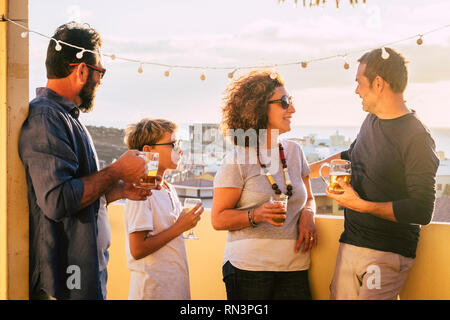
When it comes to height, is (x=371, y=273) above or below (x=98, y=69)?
below

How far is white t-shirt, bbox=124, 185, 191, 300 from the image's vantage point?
2359mm

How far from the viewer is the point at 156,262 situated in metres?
2.38

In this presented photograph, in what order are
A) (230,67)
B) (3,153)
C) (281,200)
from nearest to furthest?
(3,153), (281,200), (230,67)

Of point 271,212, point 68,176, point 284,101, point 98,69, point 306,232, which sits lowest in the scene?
point 306,232

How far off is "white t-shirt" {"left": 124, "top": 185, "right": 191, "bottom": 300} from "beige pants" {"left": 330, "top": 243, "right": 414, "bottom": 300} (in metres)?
0.82

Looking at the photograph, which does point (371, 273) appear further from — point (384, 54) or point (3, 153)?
point (3, 153)

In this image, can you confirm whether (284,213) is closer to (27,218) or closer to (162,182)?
(162,182)

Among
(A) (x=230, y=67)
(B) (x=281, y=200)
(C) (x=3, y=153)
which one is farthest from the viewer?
(A) (x=230, y=67)

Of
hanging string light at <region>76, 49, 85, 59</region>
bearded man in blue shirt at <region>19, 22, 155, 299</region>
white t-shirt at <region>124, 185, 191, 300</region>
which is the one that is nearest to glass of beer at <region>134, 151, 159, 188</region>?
bearded man in blue shirt at <region>19, 22, 155, 299</region>

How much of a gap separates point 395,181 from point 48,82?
63.1 inches

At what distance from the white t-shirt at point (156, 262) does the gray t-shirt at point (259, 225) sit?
0.30 meters

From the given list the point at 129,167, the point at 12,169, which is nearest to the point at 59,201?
the point at 129,167

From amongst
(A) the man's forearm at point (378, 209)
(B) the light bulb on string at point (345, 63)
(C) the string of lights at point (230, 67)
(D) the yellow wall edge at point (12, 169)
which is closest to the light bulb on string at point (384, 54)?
(C) the string of lights at point (230, 67)

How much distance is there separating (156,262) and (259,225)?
1.86 ft
